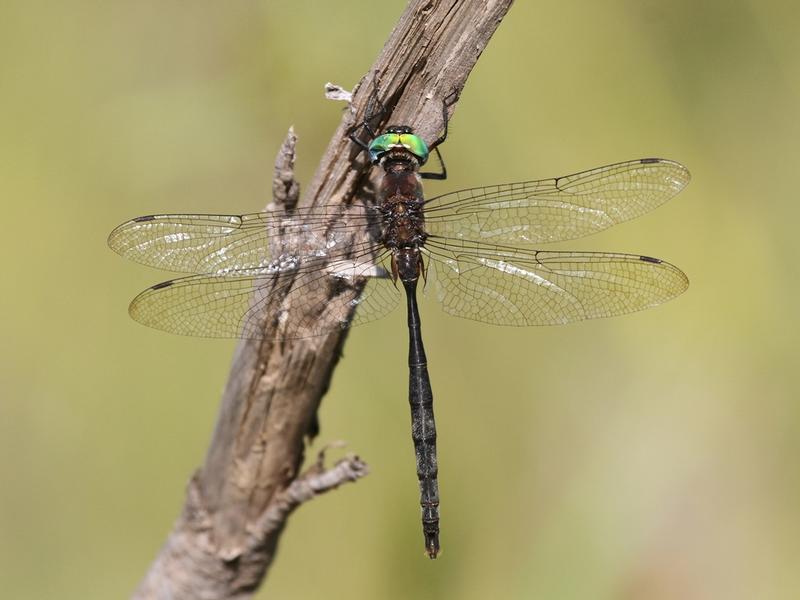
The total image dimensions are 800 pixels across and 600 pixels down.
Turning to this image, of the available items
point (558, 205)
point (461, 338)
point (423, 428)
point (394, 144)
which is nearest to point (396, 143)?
point (394, 144)

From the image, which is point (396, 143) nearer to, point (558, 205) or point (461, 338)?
point (558, 205)

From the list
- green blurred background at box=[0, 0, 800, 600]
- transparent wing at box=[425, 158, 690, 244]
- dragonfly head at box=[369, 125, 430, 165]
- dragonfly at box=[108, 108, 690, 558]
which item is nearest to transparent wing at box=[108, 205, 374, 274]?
dragonfly at box=[108, 108, 690, 558]

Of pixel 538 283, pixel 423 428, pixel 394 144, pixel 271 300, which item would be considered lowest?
pixel 423 428

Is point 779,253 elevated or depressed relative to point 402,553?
elevated

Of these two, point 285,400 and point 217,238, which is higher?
point 217,238

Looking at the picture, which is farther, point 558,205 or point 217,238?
point 558,205

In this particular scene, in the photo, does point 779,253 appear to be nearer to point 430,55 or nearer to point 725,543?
point 725,543

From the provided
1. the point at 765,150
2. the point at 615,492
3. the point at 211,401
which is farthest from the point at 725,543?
the point at 211,401
